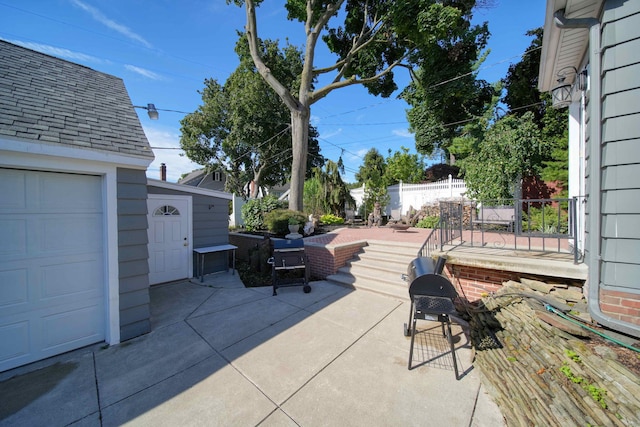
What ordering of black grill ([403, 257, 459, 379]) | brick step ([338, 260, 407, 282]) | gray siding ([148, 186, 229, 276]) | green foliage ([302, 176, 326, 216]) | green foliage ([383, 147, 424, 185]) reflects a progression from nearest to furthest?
1. black grill ([403, 257, 459, 379])
2. brick step ([338, 260, 407, 282])
3. gray siding ([148, 186, 229, 276])
4. green foliage ([302, 176, 326, 216])
5. green foliage ([383, 147, 424, 185])

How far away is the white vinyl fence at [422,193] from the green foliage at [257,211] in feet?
20.2

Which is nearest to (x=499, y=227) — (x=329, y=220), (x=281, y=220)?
(x=329, y=220)

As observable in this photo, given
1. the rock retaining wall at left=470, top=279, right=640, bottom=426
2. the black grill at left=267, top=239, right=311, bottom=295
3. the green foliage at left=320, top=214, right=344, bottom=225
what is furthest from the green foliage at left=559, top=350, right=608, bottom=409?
the green foliage at left=320, top=214, right=344, bottom=225

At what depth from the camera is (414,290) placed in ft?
9.29

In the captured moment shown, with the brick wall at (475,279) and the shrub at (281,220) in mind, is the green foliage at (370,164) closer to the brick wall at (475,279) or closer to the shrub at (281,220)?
the shrub at (281,220)

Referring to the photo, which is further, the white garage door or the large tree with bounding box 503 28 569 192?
the large tree with bounding box 503 28 569 192

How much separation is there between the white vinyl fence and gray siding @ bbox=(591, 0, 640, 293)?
30.9ft

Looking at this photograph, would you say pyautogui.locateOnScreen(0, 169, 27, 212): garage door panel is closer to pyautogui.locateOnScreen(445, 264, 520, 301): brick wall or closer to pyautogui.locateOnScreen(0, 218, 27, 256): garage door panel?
pyautogui.locateOnScreen(0, 218, 27, 256): garage door panel

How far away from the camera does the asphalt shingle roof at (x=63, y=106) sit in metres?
2.92

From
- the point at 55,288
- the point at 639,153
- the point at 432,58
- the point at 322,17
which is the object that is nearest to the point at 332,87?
the point at 322,17

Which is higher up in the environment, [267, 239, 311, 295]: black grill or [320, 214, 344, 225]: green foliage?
[320, 214, 344, 225]: green foliage

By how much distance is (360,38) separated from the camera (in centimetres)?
1048

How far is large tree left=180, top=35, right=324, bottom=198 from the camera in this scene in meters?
16.5

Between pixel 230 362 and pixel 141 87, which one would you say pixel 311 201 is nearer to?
pixel 141 87
